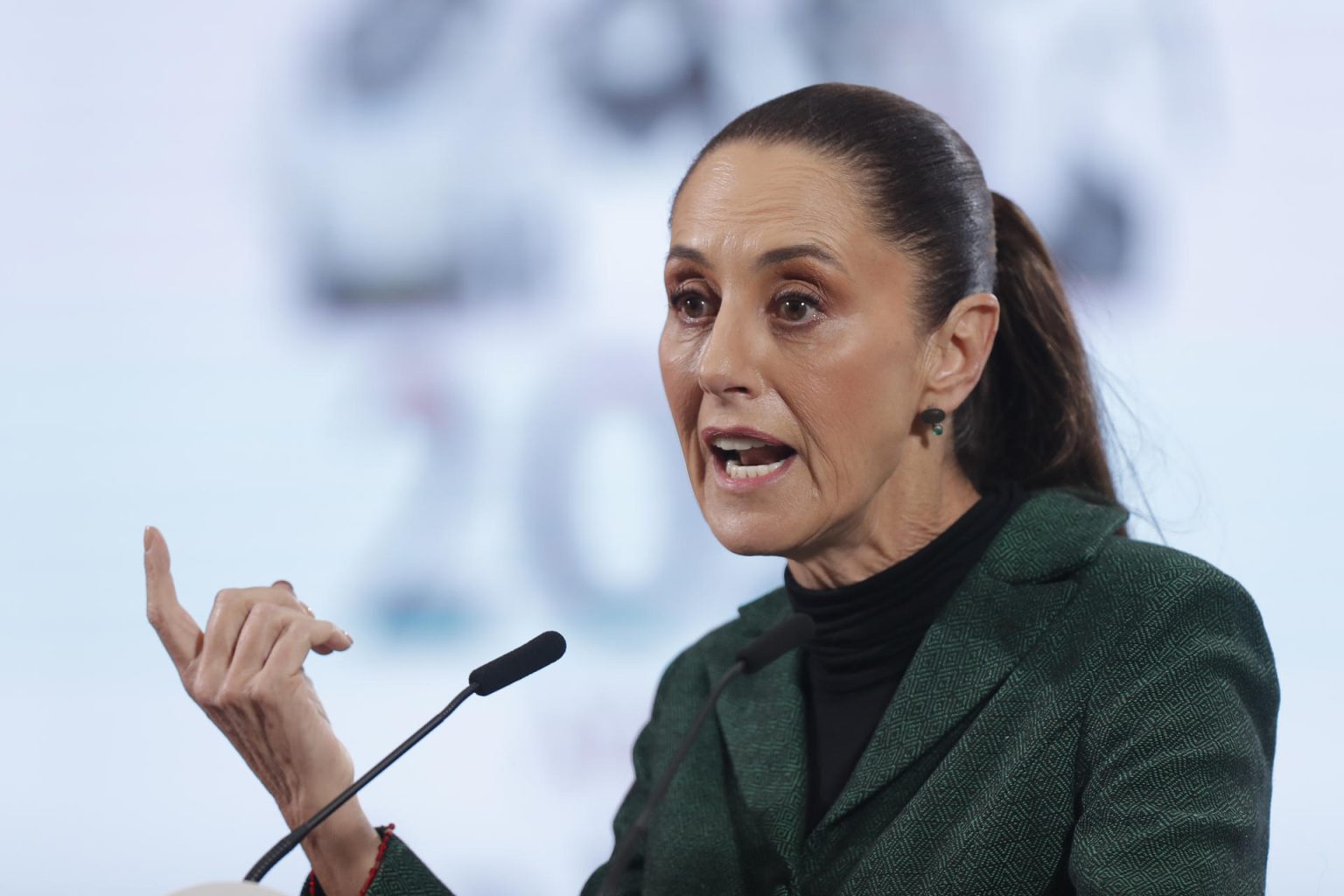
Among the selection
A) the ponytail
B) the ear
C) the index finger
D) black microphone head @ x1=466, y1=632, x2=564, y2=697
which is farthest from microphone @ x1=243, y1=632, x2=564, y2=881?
the ponytail

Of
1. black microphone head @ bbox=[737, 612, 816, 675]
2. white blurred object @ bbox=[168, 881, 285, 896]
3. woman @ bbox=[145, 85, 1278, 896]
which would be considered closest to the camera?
white blurred object @ bbox=[168, 881, 285, 896]

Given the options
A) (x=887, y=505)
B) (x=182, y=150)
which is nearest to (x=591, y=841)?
(x=887, y=505)

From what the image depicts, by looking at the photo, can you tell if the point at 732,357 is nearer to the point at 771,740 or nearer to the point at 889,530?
the point at 889,530

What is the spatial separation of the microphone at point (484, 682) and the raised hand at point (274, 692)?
0.16m

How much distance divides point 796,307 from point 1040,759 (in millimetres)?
526

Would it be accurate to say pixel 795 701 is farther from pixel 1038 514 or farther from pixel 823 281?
pixel 823 281

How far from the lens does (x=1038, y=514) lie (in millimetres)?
1579

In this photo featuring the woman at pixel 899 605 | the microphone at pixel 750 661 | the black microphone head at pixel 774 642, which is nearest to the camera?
the microphone at pixel 750 661

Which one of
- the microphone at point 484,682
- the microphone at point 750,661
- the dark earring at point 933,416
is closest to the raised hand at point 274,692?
the microphone at point 484,682

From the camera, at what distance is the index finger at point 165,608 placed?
1306mm

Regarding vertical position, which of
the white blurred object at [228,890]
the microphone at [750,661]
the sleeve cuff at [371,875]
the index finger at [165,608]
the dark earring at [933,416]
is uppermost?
the index finger at [165,608]

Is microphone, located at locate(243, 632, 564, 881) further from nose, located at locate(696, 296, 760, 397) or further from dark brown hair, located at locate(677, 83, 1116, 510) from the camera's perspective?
dark brown hair, located at locate(677, 83, 1116, 510)

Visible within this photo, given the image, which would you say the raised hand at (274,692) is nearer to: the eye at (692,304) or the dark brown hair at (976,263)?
the eye at (692,304)

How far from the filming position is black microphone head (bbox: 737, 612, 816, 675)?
1.20m
